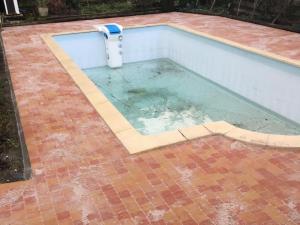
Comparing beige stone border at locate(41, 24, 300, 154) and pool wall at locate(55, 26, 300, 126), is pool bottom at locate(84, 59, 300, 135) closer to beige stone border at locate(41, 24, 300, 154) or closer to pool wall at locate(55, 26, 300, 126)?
pool wall at locate(55, 26, 300, 126)

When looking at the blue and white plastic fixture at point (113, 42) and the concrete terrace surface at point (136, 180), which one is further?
the blue and white plastic fixture at point (113, 42)

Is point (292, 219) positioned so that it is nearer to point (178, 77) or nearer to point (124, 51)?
point (178, 77)

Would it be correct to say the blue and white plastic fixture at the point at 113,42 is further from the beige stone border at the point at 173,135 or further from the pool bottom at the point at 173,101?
the beige stone border at the point at 173,135

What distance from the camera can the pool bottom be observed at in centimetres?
587

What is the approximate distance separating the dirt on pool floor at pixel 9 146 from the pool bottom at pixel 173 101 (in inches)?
80.9

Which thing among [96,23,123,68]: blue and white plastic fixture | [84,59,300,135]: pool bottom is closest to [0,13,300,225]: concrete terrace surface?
[84,59,300,135]: pool bottom

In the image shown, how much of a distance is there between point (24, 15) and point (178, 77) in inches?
219

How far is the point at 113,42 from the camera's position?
27.4 feet

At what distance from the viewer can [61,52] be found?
7090 millimetres

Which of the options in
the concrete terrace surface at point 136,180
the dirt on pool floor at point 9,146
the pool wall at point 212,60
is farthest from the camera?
the pool wall at point 212,60

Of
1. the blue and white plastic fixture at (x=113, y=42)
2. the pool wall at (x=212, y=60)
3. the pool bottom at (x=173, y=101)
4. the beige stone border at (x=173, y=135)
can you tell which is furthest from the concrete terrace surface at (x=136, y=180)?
the blue and white plastic fixture at (x=113, y=42)

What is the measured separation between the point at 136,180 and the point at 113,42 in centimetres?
577

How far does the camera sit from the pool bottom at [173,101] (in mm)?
5871

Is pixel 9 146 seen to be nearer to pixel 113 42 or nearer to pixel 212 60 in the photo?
pixel 113 42
